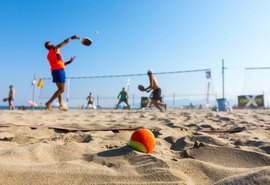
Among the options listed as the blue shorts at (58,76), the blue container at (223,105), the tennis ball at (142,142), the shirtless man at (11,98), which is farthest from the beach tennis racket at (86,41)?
the shirtless man at (11,98)

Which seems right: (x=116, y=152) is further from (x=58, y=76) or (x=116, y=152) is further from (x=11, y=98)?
(x=11, y=98)

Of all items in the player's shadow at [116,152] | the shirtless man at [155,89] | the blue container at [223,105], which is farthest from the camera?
the blue container at [223,105]

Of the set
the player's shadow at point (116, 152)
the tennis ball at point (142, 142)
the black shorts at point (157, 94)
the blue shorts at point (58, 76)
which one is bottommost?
the player's shadow at point (116, 152)

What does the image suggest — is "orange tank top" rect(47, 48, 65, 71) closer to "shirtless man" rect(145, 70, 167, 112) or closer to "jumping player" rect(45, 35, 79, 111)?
"jumping player" rect(45, 35, 79, 111)

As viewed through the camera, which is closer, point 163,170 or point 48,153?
point 163,170

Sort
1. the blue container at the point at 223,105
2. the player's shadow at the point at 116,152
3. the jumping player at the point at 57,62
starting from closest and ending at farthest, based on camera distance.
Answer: the player's shadow at the point at 116,152 < the jumping player at the point at 57,62 < the blue container at the point at 223,105

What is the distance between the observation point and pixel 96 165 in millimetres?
1369

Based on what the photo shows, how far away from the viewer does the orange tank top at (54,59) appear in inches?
217

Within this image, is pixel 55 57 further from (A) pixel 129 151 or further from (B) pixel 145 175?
(B) pixel 145 175

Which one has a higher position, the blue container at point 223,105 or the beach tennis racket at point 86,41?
the beach tennis racket at point 86,41

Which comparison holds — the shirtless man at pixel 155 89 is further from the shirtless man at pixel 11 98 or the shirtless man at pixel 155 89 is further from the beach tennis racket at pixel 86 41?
the shirtless man at pixel 11 98

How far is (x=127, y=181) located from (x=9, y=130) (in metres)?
2.10

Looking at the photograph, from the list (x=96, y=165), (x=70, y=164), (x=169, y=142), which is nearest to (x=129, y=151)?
(x=96, y=165)

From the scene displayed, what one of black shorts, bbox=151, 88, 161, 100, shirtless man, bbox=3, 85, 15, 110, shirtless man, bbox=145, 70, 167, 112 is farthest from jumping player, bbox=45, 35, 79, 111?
shirtless man, bbox=3, 85, 15, 110
